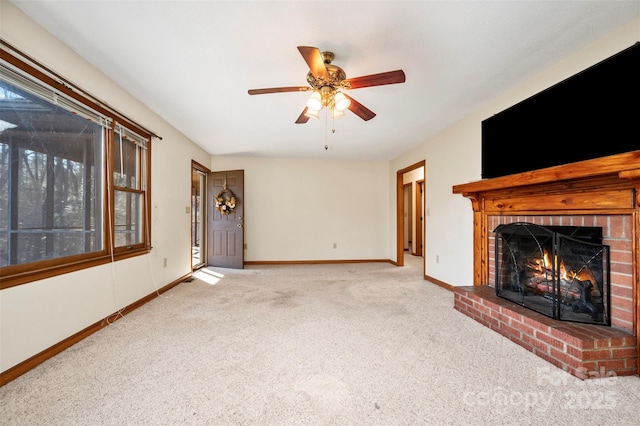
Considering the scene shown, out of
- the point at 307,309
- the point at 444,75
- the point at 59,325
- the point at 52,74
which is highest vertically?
the point at 444,75

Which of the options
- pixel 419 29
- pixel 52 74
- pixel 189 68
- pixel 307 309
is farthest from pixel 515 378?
pixel 52 74

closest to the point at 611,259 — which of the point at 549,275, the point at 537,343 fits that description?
the point at 549,275

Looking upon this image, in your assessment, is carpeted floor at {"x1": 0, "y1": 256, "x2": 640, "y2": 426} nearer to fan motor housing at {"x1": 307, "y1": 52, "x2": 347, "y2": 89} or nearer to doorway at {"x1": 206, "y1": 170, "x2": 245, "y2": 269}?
fan motor housing at {"x1": 307, "y1": 52, "x2": 347, "y2": 89}

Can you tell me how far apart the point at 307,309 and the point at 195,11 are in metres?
2.75

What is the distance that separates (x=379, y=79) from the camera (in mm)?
1810

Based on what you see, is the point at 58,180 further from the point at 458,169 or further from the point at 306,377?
the point at 458,169

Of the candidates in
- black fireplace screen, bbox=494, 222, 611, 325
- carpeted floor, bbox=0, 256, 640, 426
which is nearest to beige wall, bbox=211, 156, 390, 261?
carpeted floor, bbox=0, 256, 640, 426

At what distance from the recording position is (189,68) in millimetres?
2199

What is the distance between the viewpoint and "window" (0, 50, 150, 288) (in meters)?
1.67

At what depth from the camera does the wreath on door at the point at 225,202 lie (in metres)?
5.00

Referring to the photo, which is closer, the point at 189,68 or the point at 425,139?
the point at 189,68

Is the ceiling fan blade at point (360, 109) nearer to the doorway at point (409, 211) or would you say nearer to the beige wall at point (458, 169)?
the beige wall at point (458, 169)

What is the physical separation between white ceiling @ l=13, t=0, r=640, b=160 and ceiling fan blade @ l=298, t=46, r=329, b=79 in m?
0.26

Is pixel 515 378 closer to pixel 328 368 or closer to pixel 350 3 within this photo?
pixel 328 368
